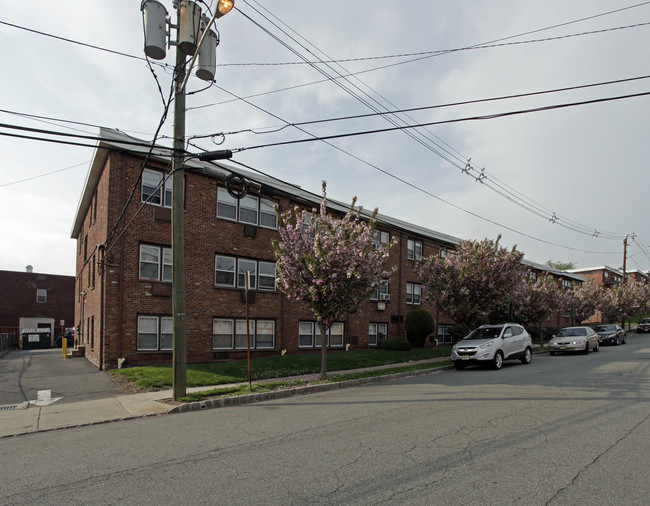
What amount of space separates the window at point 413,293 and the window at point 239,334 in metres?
11.3

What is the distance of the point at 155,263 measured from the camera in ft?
54.7

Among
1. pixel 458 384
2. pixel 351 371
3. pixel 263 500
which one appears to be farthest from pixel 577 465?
pixel 351 371

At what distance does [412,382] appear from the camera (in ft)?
42.9

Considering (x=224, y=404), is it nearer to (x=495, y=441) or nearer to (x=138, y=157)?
(x=495, y=441)

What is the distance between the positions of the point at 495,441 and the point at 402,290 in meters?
21.8

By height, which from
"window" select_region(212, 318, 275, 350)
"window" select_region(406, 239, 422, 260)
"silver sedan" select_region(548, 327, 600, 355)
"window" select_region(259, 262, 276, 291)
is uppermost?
"window" select_region(406, 239, 422, 260)

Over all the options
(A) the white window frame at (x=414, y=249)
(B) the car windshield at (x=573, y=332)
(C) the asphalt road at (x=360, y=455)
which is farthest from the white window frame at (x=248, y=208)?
(B) the car windshield at (x=573, y=332)

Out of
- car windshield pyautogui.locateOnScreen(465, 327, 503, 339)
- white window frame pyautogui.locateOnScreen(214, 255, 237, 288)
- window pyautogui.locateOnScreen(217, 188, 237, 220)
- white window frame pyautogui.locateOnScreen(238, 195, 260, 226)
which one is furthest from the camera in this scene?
white window frame pyautogui.locateOnScreen(238, 195, 260, 226)

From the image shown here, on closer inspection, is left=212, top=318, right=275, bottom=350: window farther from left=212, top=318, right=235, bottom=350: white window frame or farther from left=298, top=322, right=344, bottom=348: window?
left=298, top=322, right=344, bottom=348: window

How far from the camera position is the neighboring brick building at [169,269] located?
1575cm

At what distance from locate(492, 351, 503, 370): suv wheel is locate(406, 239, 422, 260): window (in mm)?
12948

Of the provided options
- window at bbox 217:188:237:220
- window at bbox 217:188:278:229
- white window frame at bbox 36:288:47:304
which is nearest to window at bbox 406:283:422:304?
window at bbox 217:188:278:229

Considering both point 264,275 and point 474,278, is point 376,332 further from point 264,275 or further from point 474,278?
point 264,275

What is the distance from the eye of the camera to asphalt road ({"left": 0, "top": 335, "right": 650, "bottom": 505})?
446 cm
